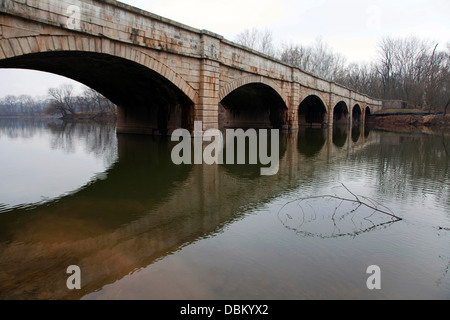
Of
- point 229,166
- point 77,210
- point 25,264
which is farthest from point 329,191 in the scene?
point 25,264

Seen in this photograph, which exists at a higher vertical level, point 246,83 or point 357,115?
point 357,115

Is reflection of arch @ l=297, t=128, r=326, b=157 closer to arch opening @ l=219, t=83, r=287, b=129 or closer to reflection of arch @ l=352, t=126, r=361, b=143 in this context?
reflection of arch @ l=352, t=126, r=361, b=143

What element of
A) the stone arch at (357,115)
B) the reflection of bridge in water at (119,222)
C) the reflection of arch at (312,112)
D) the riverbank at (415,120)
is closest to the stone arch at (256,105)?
the reflection of arch at (312,112)

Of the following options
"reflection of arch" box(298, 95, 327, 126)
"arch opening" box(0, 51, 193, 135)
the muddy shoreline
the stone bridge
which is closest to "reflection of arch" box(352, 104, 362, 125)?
the muddy shoreline

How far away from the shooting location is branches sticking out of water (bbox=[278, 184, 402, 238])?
416 cm

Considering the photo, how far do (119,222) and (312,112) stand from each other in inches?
1260

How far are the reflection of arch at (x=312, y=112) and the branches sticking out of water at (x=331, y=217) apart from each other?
2675 cm

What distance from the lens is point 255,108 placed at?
26328 millimetres

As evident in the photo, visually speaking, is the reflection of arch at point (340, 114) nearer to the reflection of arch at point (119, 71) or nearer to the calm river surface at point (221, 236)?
the reflection of arch at point (119, 71)

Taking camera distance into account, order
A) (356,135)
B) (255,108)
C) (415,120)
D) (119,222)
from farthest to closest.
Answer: (415,120) → (255,108) → (356,135) → (119,222)

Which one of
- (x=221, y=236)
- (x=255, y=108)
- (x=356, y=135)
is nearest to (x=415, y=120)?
(x=356, y=135)

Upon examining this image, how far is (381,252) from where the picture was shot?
351cm

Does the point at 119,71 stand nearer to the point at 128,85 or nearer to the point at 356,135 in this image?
the point at 128,85
